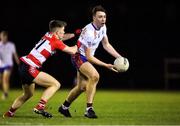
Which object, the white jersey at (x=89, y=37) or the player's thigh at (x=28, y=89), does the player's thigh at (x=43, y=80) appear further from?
the white jersey at (x=89, y=37)

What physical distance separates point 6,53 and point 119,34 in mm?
8455

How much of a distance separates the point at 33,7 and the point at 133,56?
28.9ft

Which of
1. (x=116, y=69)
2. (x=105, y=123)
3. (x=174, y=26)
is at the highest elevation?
(x=174, y=26)

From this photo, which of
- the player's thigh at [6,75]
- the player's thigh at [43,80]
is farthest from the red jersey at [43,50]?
the player's thigh at [6,75]

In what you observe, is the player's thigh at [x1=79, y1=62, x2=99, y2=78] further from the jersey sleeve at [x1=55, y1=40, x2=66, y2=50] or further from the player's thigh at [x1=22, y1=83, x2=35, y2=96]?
the player's thigh at [x1=22, y1=83, x2=35, y2=96]

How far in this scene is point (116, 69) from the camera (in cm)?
1408

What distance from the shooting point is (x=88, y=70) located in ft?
47.0

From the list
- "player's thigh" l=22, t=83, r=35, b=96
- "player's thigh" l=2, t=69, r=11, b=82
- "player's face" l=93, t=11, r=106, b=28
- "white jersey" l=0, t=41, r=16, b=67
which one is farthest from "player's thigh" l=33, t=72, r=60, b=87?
"white jersey" l=0, t=41, r=16, b=67

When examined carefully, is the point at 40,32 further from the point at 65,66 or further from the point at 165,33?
the point at 165,33

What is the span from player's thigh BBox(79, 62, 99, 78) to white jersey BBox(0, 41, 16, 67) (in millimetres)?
9892

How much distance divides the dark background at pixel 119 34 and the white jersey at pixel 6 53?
17.7ft

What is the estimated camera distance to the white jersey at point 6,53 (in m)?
24.0

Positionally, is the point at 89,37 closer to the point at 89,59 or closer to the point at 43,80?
the point at 89,59

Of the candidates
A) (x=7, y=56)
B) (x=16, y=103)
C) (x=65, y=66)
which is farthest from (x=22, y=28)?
(x=16, y=103)
